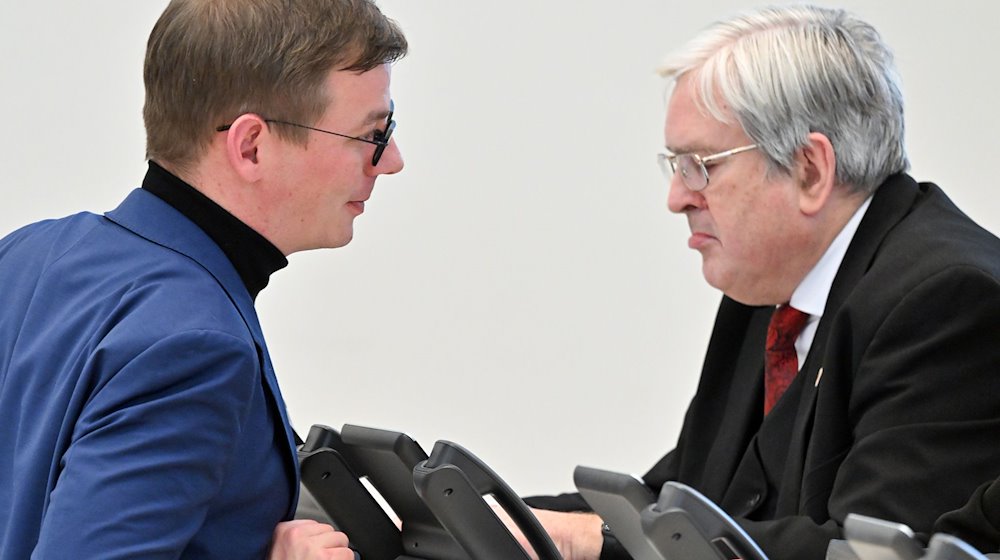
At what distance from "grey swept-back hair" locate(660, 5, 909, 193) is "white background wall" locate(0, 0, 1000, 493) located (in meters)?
1.56

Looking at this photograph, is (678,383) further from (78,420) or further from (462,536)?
(78,420)

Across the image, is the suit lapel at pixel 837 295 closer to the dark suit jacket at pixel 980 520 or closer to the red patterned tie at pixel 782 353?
the red patterned tie at pixel 782 353

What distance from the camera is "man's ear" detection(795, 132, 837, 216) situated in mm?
2158

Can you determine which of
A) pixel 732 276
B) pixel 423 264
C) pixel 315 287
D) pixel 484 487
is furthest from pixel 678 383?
pixel 484 487

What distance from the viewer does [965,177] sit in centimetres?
365

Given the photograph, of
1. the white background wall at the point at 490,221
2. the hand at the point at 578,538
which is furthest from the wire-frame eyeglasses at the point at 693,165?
the white background wall at the point at 490,221

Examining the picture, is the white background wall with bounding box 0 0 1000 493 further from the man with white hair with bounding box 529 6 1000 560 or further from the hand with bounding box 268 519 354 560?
the hand with bounding box 268 519 354 560

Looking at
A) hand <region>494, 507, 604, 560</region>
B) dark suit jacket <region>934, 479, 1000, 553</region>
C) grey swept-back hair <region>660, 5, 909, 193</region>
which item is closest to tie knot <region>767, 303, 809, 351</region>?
grey swept-back hair <region>660, 5, 909, 193</region>

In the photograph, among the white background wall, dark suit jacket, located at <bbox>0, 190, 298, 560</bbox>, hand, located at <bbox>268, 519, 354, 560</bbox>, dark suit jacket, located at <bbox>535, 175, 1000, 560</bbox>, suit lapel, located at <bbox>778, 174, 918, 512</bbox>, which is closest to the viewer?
dark suit jacket, located at <bbox>0, 190, 298, 560</bbox>

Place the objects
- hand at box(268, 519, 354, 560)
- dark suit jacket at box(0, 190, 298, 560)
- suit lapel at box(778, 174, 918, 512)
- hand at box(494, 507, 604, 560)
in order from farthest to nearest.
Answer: hand at box(494, 507, 604, 560), suit lapel at box(778, 174, 918, 512), hand at box(268, 519, 354, 560), dark suit jacket at box(0, 190, 298, 560)

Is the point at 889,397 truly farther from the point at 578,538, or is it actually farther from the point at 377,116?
the point at 377,116

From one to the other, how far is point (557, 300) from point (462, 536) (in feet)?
7.50

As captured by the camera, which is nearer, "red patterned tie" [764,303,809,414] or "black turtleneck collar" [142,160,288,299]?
"black turtleneck collar" [142,160,288,299]

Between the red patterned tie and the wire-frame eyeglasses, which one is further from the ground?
the wire-frame eyeglasses
